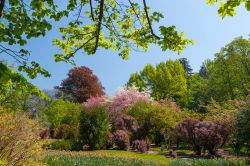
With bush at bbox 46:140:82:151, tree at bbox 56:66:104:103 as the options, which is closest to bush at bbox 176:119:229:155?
bush at bbox 46:140:82:151

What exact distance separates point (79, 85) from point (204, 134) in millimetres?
36928

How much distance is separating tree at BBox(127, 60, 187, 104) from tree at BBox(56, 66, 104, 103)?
24.8ft

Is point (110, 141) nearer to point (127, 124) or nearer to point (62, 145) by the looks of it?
point (62, 145)

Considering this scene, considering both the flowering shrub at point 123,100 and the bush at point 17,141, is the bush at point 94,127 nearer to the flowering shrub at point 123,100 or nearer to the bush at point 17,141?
the flowering shrub at point 123,100

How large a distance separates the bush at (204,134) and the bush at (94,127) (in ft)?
15.9

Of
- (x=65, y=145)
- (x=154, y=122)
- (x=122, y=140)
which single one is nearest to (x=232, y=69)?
(x=154, y=122)

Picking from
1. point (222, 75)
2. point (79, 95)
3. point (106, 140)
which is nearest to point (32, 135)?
point (106, 140)

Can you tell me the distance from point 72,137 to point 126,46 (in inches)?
771

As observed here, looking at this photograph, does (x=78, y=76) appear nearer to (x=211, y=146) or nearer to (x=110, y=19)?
(x=211, y=146)

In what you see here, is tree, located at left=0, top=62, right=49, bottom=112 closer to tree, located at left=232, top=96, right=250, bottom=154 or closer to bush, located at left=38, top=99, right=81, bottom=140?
tree, located at left=232, top=96, right=250, bottom=154

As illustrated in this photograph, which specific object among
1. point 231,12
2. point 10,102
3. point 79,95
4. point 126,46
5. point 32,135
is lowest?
point 32,135

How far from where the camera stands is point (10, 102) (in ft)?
96.0

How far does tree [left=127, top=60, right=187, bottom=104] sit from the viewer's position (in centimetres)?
4878

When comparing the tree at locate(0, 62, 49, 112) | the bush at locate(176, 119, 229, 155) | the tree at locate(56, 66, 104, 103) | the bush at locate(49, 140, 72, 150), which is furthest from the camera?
the tree at locate(56, 66, 104, 103)
